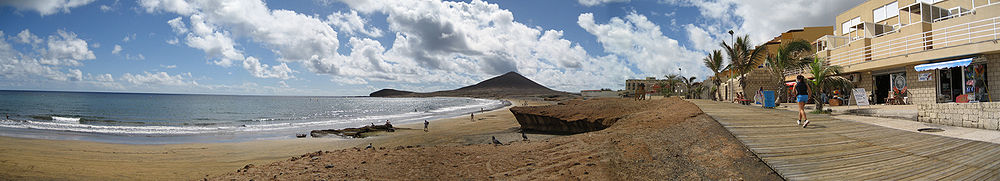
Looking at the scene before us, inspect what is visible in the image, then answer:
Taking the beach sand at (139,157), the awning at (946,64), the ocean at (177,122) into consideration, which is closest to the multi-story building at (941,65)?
the awning at (946,64)

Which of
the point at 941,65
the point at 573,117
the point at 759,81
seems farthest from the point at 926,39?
the point at 573,117

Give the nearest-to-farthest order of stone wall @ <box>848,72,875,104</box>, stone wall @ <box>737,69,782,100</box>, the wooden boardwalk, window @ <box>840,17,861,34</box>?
the wooden boardwalk → stone wall @ <box>848,72,875,104</box> → stone wall @ <box>737,69,782,100</box> → window @ <box>840,17,861,34</box>

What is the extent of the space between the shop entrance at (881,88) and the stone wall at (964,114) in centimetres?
993

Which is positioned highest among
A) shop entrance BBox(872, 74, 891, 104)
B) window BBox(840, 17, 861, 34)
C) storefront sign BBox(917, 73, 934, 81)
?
window BBox(840, 17, 861, 34)

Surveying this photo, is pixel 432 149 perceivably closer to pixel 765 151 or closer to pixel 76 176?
pixel 765 151

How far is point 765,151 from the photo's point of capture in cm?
512

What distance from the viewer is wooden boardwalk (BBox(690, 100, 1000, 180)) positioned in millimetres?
4109

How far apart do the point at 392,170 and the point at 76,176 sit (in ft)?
24.4

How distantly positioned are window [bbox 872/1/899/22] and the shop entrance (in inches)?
401

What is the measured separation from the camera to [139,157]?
36.6 ft

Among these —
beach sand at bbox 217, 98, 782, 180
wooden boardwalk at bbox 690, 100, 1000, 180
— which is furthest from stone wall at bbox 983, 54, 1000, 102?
beach sand at bbox 217, 98, 782, 180

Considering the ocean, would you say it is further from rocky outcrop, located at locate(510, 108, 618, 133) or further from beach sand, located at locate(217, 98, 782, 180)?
beach sand, located at locate(217, 98, 782, 180)

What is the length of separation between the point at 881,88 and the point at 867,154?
52.8 feet

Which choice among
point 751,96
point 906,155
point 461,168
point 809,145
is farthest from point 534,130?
point 751,96
